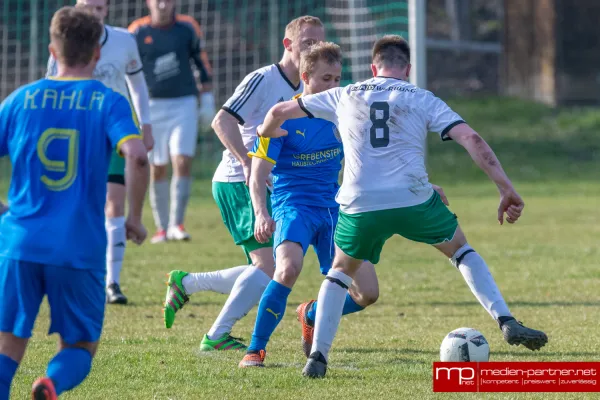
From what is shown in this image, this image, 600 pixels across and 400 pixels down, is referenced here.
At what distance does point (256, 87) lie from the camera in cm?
602

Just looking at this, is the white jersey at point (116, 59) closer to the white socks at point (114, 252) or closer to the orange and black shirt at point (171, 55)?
the white socks at point (114, 252)

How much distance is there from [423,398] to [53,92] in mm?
2013

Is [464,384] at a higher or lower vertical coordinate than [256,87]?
lower

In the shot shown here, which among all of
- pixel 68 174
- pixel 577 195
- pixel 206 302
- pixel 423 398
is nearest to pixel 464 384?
pixel 423 398

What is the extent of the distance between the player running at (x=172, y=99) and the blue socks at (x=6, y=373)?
24.7 feet

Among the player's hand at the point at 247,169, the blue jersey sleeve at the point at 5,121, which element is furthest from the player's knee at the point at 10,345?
the player's hand at the point at 247,169

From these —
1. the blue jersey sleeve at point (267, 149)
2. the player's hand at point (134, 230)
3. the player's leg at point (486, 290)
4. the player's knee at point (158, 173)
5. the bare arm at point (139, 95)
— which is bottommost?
the player's knee at point (158, 173)

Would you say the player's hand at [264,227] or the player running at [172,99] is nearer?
the player's hand at [264,227]

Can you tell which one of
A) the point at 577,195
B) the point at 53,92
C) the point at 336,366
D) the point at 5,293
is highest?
the point at 53,92

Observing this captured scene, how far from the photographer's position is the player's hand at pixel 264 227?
5.29m

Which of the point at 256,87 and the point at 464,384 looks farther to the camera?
the point at 256,87

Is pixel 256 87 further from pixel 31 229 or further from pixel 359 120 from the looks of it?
pixel 31 229

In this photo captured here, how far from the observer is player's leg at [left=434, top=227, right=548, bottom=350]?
4965mm

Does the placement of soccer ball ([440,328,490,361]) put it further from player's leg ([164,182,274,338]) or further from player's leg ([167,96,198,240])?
player's leg ([167,96,198,240])
